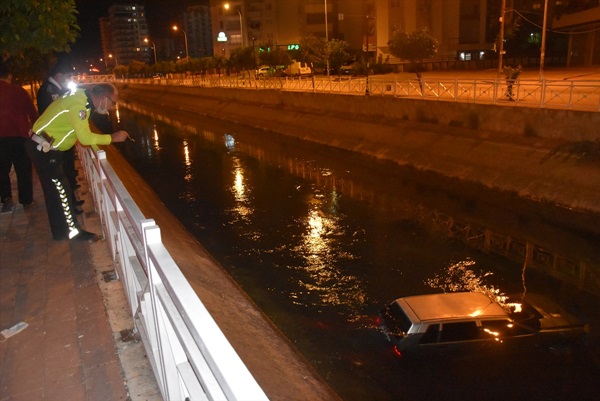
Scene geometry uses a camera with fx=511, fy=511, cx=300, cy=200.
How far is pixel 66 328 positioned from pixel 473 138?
19.9 metres

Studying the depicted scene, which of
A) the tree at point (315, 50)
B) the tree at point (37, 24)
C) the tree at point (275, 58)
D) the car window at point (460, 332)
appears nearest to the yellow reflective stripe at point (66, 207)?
the tree at point (37, 24)

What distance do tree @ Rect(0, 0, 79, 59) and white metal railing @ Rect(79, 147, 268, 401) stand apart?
5.48 m

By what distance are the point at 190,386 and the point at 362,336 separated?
26.1 feet

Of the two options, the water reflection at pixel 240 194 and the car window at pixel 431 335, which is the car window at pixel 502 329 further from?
the water reflection at pixel 240 194

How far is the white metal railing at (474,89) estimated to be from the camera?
63.9 feet

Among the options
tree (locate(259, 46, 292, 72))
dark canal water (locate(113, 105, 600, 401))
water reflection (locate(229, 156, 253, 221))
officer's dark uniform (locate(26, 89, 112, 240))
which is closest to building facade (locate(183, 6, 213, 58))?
tree (locate(259, 46, 292, 72))

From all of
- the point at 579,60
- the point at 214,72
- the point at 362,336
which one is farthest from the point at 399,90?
the point at 214,72

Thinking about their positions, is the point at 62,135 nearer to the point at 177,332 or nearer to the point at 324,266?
the point at 177,332

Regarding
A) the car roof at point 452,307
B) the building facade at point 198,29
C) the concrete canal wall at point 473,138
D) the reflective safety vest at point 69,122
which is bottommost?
the car roof at point 452,307

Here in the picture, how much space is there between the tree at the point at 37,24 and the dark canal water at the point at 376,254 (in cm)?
658

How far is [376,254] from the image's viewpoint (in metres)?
14.1

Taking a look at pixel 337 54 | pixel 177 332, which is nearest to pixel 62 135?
pixel 177 332

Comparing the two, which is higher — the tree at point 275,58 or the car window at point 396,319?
the tree at point 275,58

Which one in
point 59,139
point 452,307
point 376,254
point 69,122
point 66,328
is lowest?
point 376,254
